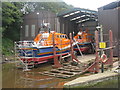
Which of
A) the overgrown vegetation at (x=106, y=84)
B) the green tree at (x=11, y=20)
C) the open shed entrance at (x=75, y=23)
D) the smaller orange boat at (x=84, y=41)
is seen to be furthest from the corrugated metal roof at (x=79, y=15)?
the overgrown vegetation at (x=106, y=84)

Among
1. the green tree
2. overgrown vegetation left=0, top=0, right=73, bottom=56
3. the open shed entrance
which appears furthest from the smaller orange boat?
the green tree

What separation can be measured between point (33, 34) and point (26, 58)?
A: 31.4 feet

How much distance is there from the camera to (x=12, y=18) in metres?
18.7

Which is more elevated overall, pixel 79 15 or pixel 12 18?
pixel 79 15

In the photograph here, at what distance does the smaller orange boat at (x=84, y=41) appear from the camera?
16.4 meters

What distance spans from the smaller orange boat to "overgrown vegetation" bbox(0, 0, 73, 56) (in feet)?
23.0

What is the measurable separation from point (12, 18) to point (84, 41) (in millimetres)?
8184

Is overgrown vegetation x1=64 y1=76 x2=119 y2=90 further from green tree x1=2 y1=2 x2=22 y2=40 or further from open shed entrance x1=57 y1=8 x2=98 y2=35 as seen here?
green tree x1=2 y1=2 x2=22 y2=40

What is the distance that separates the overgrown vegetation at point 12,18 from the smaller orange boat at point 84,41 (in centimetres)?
702

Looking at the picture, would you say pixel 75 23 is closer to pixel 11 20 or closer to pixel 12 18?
pixel 12 18

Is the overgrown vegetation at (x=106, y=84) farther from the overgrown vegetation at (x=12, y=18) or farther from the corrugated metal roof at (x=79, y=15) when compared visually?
the overgrown vegetation at (x=12, y=18)

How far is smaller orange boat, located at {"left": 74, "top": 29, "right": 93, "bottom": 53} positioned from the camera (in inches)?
647

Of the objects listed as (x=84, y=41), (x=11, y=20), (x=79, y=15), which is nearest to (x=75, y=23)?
(x=79, y=15)

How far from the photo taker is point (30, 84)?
7.32 metres
